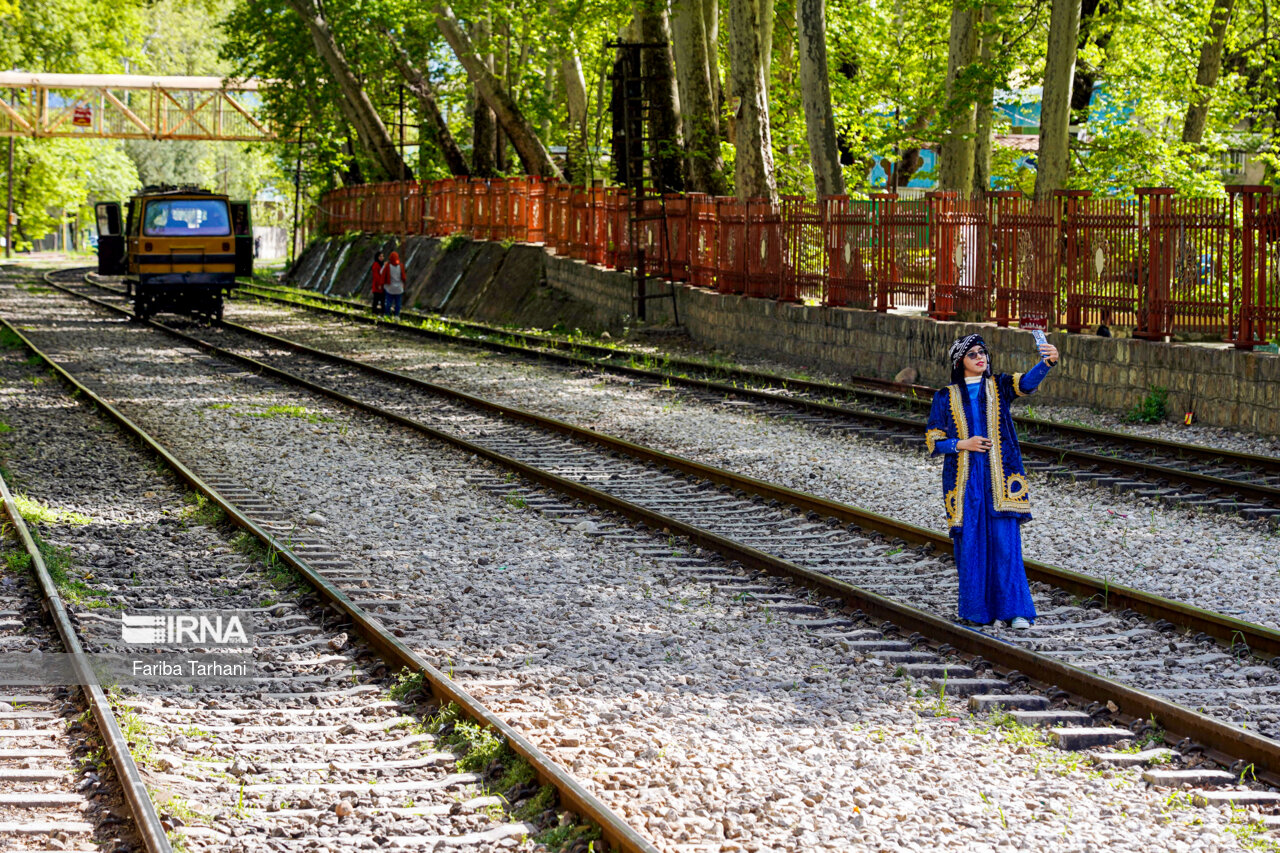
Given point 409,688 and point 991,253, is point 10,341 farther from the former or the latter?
point 409,688

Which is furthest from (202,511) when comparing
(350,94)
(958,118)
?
(350,94)

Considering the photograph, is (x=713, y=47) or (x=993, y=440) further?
(x=713, y=47)

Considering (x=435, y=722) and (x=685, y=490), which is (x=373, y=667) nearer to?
(x=435, y=722)

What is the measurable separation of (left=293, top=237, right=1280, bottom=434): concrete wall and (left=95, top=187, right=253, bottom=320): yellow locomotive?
255 inches

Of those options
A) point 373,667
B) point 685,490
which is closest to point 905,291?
point 685,490

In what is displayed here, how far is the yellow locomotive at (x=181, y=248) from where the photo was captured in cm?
3008

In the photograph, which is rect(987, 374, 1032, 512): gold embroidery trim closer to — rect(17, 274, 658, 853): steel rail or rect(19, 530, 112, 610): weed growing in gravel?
rect(17, 274, 658, 853): steel rail

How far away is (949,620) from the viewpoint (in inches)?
320

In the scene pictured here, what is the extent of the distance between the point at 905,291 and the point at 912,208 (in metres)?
1.16

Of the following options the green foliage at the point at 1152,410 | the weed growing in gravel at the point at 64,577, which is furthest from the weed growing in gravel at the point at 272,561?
the green foliage at the point at 1152,410

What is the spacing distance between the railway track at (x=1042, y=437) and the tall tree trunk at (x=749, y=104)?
14.9ft

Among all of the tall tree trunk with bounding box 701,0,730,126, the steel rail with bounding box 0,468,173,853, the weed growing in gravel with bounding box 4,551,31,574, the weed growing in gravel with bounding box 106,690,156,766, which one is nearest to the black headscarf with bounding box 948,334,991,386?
the weed growing in gravel with bounding box 106,690,156,766

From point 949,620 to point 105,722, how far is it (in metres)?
4.28

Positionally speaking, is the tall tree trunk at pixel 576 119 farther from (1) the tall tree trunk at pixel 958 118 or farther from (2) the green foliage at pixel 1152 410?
Result: (2) the green foliage at pixel 1152 410
